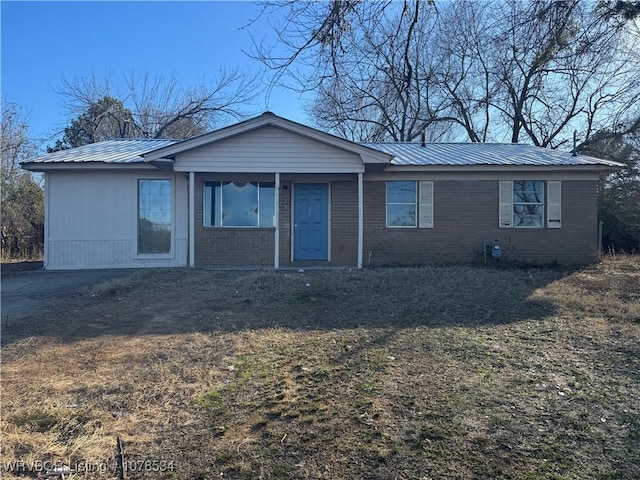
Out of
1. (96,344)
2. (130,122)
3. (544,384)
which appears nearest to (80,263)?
(96,344)

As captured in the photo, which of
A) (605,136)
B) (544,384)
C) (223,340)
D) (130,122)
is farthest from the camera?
(130,122)

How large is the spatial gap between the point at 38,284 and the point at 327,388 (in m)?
8.46

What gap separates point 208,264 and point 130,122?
1945 centimetres

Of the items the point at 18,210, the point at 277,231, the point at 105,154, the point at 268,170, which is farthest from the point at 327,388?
the point at 18,210

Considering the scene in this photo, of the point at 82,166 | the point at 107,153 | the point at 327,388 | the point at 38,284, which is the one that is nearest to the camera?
the point at 327,388

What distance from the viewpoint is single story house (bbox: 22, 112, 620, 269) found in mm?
12219

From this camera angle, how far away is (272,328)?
6.12 meters

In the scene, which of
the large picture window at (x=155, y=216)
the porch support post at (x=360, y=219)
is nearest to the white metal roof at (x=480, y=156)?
the porch support post at (x=360, y=219)

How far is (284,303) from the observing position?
7570mm

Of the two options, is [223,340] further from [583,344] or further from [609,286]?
[609,286]

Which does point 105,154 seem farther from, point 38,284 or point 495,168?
point 495,168

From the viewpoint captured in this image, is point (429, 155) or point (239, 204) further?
point (429, 155)

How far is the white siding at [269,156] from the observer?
1129cm

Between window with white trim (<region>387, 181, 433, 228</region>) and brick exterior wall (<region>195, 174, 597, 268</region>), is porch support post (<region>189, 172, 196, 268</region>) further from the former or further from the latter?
window with white trim (<region>387, 181, 433, 228</region>)
